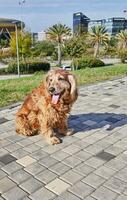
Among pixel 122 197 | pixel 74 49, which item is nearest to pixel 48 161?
pixel 122 197

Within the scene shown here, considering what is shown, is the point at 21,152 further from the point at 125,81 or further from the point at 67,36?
the point at 67,36

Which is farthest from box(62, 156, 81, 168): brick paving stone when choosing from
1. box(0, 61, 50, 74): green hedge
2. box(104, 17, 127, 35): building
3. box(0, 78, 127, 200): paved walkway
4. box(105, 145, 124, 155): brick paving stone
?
box(104, 17, 127, 35): building

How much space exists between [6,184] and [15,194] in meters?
0.24

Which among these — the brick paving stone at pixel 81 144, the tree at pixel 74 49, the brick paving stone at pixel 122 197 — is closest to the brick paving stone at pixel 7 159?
the brick paving stone at pixel 81 144

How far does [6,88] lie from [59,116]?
432 cm

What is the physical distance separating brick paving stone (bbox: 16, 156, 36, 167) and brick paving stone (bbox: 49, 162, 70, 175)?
330 mm

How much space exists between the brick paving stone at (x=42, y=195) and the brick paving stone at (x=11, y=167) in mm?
569

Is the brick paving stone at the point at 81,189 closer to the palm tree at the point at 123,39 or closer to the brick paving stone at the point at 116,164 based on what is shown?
the brick paving stone at the point at 116,164

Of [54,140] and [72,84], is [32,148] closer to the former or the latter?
[54,140]

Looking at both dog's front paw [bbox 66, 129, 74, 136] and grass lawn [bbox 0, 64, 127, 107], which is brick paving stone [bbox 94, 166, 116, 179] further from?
grass lawn [bbox 0, 64, 127, 107]

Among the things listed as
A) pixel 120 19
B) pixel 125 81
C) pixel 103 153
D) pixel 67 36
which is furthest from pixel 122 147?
pixel 120 19

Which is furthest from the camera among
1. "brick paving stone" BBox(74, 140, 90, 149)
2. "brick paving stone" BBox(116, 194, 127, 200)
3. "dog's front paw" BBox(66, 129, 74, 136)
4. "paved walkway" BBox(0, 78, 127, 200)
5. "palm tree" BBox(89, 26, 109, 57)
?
"palm tree" BBox(89, 26, 109, 57)

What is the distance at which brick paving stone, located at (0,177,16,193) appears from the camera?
297cm

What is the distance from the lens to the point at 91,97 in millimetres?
6945
